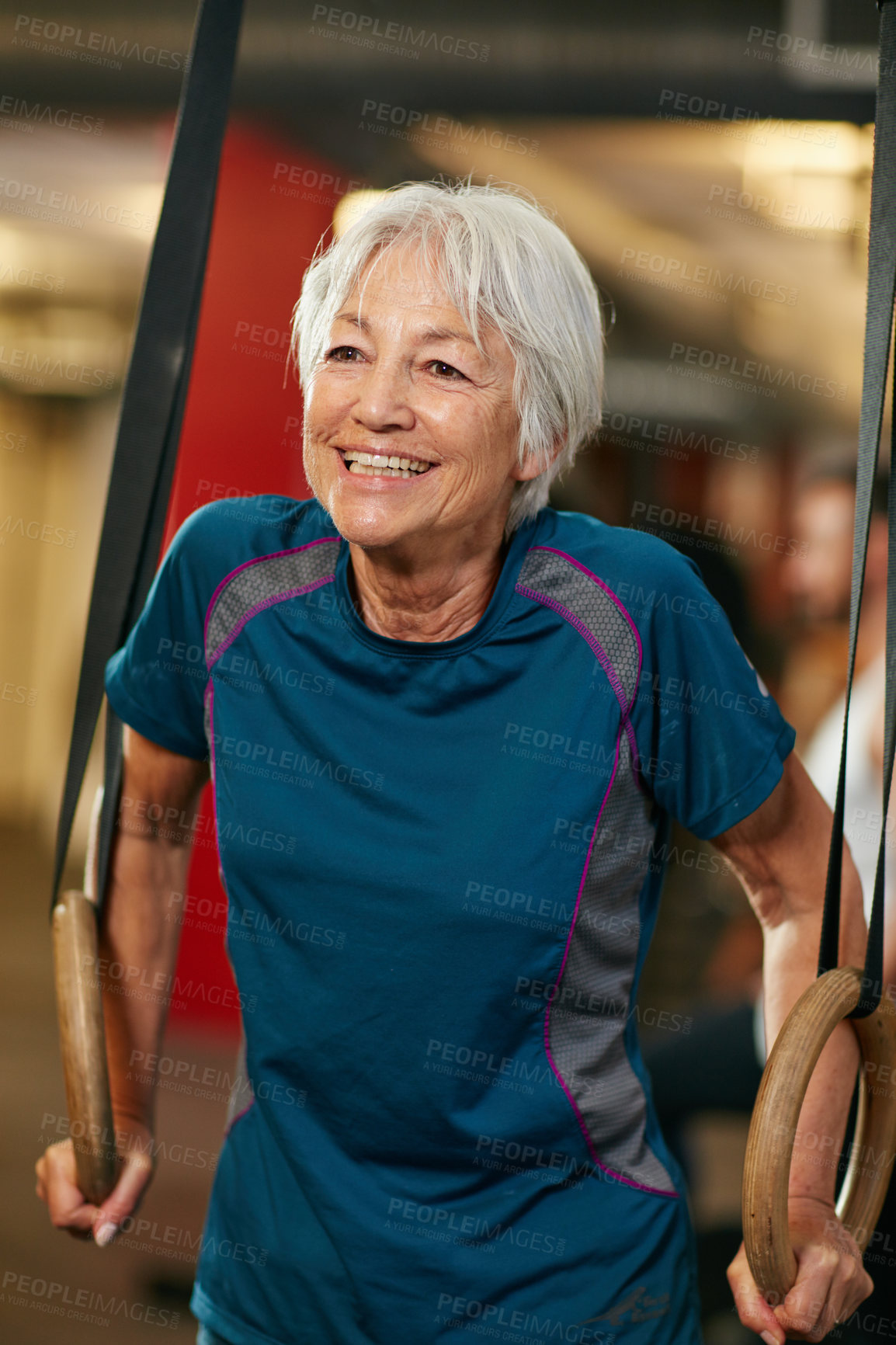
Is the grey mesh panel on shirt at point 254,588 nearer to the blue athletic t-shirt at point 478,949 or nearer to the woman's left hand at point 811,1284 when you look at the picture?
the blue athletic t-shirt at point 478,949

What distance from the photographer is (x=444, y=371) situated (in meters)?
0.94

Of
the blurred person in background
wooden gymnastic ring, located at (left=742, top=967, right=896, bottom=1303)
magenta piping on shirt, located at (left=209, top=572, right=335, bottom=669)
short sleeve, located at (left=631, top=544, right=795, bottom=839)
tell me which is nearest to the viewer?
wooden gymnastic ring, located at (left=742, top=967, right=896, bottom=1303)

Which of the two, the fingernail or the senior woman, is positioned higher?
the senior woman

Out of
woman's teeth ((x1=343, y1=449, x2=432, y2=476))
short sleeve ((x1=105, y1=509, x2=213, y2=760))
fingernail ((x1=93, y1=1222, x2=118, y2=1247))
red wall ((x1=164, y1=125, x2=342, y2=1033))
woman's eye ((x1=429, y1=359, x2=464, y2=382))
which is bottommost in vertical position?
fingernail ((x1=93, y1=1222, x2=118, y2=1247))

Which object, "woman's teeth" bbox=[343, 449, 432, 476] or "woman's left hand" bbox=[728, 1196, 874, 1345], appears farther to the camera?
"woman's teeth" bbox=[343, 449, 432, 476]

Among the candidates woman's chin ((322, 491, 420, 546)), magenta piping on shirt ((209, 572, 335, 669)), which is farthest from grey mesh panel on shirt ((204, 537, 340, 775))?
woman's chin ((322, 491, 420, 546))

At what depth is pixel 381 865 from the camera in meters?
0.93

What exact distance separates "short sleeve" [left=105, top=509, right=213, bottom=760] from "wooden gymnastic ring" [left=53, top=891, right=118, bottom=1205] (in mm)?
193

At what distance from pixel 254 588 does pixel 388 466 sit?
7.3 inches

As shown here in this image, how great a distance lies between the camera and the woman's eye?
0.94 metres

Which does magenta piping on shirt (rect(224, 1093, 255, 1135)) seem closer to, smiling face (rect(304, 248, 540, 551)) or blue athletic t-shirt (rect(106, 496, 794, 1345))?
blue athletic t-shirt (rect(106, 496, 794, 1345))

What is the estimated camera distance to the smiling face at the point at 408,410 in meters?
0.93

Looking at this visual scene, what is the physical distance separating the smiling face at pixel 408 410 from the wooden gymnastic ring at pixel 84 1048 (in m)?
0.41

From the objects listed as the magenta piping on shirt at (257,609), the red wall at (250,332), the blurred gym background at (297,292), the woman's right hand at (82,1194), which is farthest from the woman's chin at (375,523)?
the red wall at (250,332)
